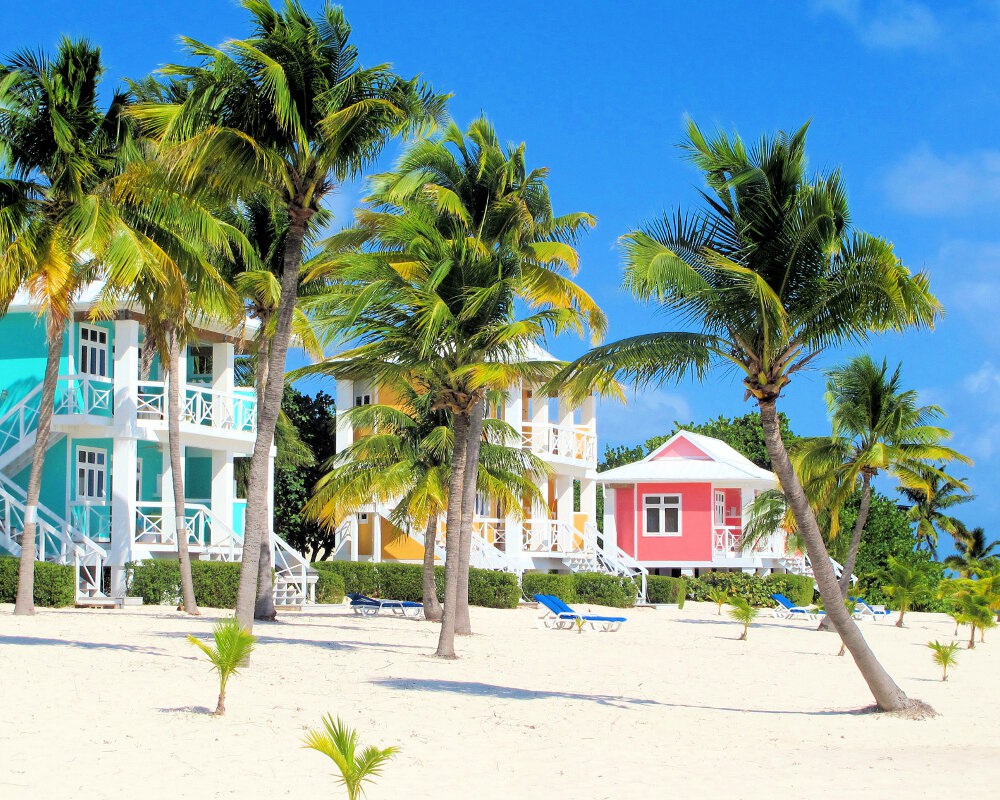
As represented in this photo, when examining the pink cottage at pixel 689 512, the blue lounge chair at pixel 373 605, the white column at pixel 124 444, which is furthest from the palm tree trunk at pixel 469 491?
the pink cottage at pixel 689 512

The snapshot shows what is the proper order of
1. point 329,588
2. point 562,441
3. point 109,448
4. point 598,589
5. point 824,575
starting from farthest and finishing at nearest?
point 562,441 < point 598,589 < point 329,588 < point 109,448 < point 824,575

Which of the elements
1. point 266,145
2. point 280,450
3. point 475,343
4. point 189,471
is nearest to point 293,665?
point 475,343

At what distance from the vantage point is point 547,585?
3102 cm

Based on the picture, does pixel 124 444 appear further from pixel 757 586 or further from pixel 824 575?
pixel 757 586

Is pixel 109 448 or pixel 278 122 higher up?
pixel 278 122

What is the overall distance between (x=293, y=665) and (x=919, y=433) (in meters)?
17.5

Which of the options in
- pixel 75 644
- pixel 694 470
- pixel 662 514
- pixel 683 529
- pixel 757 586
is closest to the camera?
pixel 75 644

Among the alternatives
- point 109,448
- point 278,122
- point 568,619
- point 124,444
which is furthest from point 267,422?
point 109,448

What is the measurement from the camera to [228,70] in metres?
13.9

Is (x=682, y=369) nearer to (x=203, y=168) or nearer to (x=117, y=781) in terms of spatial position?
(x=203, y=168)

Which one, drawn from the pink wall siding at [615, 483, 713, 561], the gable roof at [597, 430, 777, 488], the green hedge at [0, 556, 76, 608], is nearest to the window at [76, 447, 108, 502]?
the green hedge at [0, 556, 76, 608]

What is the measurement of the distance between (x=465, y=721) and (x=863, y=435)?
17.8 meters

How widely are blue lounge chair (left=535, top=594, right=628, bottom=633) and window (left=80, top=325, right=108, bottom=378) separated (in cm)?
1150

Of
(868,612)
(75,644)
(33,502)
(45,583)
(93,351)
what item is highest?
(93,351)
